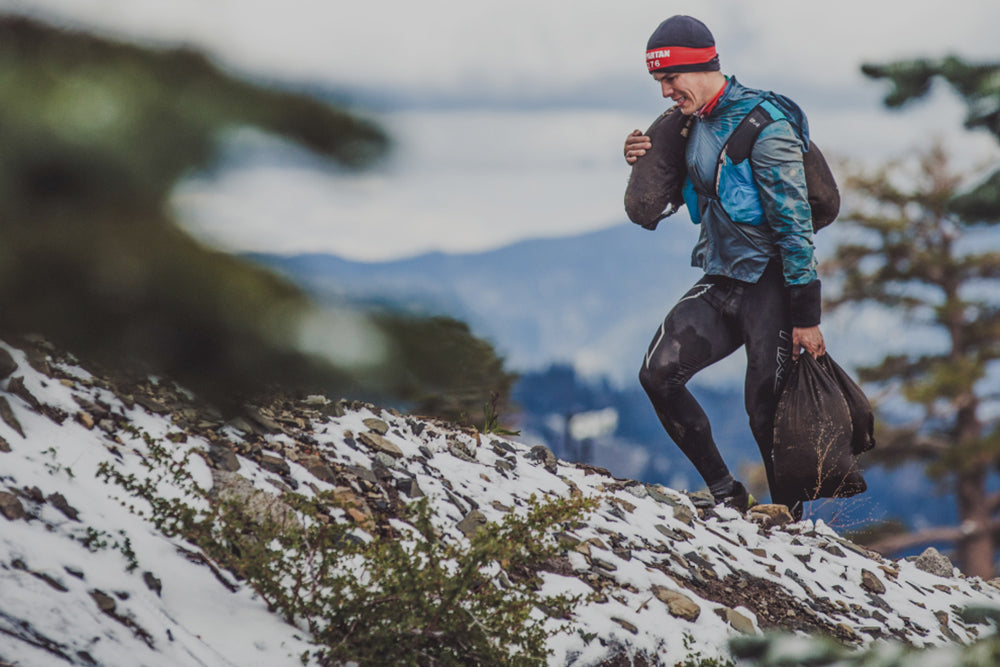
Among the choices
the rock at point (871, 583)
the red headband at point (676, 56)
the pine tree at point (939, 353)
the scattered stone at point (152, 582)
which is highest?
the pine tree at point (939, 353)

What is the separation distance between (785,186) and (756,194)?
0.17 metres

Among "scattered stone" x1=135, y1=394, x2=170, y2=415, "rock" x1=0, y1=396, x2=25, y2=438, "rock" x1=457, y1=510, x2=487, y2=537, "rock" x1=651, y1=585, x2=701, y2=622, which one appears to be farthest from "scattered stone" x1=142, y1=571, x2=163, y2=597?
"rock" x1=651, y1=585, x2=701, y2=622

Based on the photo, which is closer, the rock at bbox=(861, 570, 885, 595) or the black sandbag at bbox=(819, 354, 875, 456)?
the black sandbag at bbox=(819, 354, 875, 456)

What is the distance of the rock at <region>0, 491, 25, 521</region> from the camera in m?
3.01

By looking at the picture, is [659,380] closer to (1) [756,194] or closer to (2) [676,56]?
(1) [756,194]

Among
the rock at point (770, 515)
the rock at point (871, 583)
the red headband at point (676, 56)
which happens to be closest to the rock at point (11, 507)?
the red headband at point (676, 56)

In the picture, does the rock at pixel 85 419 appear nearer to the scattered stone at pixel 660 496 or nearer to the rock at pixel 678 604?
the rock at pixel 678 604

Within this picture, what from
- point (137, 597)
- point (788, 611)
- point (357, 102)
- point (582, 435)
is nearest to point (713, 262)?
point (788, 611)

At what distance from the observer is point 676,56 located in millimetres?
4793

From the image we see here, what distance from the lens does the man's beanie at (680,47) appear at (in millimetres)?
4785

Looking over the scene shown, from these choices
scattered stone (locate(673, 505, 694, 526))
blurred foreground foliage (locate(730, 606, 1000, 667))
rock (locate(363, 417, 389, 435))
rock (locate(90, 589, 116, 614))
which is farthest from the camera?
scattered stone (locate(673, 505, 694, 526))

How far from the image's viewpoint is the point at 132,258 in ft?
3.15

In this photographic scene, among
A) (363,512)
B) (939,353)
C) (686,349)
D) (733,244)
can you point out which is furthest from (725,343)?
(939,353)

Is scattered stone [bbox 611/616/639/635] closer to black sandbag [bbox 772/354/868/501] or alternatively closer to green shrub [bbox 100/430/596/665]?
green shrub [bbox 100/430/596/665]
